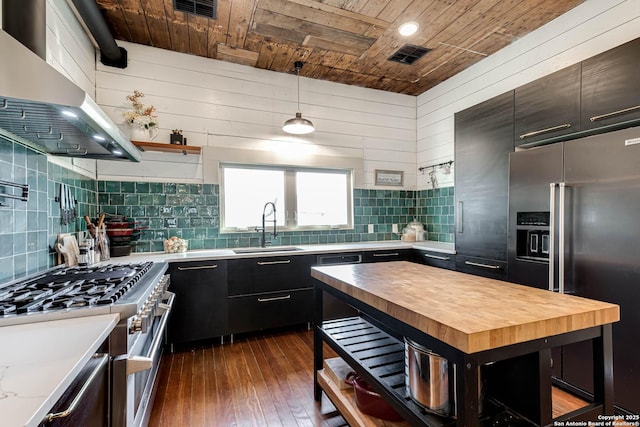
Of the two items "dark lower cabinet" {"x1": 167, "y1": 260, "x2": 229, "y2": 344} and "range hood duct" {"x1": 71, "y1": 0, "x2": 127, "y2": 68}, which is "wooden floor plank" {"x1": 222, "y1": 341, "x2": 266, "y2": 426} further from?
"range hood duct" {"x1": 71, "y1": 0, "x2": 127, "y2": 68}

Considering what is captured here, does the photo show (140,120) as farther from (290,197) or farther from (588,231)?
(588,231)

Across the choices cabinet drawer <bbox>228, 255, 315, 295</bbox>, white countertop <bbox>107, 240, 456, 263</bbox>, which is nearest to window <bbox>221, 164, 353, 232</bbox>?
white countertop <bbox>107, 240, 456, 263</bbox>

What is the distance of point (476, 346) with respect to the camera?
832 millimetres

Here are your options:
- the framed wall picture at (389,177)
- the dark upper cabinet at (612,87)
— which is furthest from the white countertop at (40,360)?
the framed wall picture at (389,177)

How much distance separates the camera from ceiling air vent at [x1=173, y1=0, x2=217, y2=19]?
2.42 m

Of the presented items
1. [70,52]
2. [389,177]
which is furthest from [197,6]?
[389,177]

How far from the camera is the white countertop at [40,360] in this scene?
0.57m

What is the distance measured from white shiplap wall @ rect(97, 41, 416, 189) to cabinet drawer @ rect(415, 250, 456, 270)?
1165mm

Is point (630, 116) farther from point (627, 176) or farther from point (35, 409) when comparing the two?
point (35, 409)

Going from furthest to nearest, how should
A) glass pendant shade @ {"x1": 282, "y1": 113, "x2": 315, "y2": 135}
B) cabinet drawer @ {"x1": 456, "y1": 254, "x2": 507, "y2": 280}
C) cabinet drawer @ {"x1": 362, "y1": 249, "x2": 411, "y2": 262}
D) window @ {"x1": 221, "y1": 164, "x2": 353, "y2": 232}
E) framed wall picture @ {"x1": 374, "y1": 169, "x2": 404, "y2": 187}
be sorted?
framed wall picture @ {"x1": 374, "y1": 169, "x2": 404, "y2": 187}, window @ {"x1": 221, "y1": 164, "x2": 353, "y2": 232}, cabinet drawer @ {"x1": 362, "y1": 249, "x2": 411, "y2": 262}, glass pendant shade @ {"x1": 282, "y1": 113, "x2": 315, "y2": 135}, cabinet drawer @ {"x1": 456, "y1": 254, "x2": 507, "y2": 280}

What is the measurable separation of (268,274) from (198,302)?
0.66 meters

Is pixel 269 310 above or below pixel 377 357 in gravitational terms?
below

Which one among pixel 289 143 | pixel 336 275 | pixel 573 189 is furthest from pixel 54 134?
pixel 573 189

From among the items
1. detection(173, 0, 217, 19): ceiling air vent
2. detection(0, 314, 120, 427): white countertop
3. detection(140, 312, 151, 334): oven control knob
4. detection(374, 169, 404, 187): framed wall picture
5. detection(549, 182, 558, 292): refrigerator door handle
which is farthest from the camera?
detection(374, 169, 404, 187): framed wall picture
